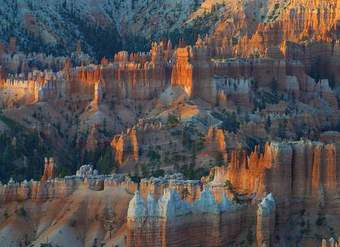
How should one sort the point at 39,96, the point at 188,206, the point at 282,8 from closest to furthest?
the point at 188,206 → the point at 39,96 → the point at 282,8

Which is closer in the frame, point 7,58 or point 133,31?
point 7,58

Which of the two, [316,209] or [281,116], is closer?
[316,209]

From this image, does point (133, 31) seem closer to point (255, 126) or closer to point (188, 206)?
point (255, 126)

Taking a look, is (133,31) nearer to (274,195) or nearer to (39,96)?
(39,96)

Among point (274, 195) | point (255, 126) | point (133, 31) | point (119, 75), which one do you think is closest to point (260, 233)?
point (274, 195)

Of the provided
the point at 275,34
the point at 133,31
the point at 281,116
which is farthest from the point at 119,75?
the point at 133,31

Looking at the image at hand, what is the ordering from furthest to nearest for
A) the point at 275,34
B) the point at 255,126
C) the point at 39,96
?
the point at 275,34 → the point at 39,96 → the point at 255,126

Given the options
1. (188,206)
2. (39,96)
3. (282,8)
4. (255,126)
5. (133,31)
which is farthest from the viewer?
(133,31)

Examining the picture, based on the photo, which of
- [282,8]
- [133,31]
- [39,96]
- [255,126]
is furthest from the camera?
[133,31]
